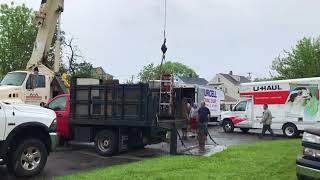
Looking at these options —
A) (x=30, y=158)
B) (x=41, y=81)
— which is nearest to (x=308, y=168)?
(x=30, y=158)

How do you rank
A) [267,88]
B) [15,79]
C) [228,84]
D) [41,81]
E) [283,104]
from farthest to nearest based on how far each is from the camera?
[228,84]
[267,88]
[283,104]
[41,81]
[15,79]

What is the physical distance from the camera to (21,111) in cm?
1033

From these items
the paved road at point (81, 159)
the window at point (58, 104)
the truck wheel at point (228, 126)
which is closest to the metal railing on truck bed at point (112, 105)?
the window at point (58, 104)

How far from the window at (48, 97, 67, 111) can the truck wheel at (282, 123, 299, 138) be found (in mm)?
12856

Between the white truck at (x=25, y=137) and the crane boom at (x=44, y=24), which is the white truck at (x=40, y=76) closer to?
the crane boom at (x=44, y=24)

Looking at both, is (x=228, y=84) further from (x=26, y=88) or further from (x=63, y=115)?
(x=63, y=115)

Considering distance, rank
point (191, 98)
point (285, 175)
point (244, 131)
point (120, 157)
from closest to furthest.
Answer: point (285, 175) < point (120, 157) < point (191, 98) < point (244, 131)

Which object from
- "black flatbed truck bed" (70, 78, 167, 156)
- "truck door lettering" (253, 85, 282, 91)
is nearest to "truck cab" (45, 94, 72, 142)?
"black flatbed truck bed" (70, 78, 167, 156)

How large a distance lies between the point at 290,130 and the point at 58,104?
1308 cm

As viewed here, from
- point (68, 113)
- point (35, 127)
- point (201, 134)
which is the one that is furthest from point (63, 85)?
point (35, 127)

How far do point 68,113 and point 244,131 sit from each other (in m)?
14.8

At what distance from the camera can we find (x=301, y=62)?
156ft

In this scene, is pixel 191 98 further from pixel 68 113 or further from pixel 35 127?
pixel 35 127

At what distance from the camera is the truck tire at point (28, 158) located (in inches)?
399
